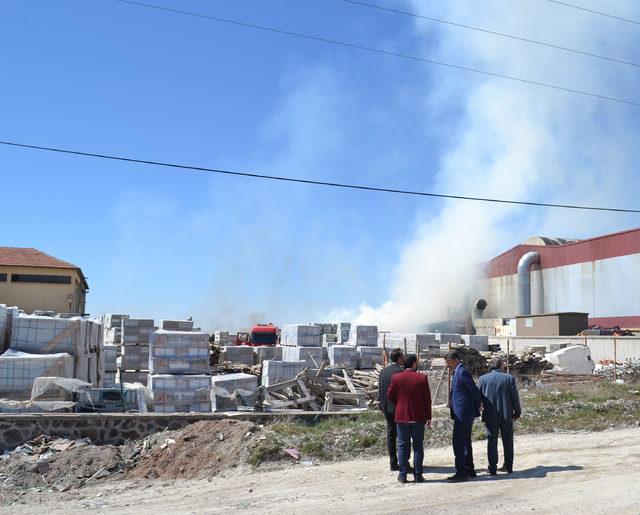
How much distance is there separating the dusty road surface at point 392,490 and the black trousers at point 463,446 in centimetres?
21

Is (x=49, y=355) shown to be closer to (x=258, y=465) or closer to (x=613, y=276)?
(x=258, y=465)

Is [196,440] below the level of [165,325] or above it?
below

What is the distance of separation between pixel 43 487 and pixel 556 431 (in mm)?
9374

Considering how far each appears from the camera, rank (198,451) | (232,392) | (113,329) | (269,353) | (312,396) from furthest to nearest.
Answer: (113,329), (269,353), (312,396), (232,392), (198,451)

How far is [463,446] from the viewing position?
8.66 meters

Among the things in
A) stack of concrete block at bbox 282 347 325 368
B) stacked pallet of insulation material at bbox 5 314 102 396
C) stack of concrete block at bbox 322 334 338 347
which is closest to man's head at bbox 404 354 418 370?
stacked pallet of insulation material at bbox 5 314 102 396

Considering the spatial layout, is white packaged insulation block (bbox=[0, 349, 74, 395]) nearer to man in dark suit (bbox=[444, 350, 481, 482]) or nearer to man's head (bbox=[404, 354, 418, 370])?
man's head (bbox=[404, 354, 418, 370])

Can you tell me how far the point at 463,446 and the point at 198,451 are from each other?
4.50m

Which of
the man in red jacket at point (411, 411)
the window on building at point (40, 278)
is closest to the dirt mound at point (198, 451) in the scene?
the man in red jacket at point (411, 411)

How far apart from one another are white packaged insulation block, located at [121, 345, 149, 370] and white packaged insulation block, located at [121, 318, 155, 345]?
192mm

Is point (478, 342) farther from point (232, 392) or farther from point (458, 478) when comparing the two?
point (458, 478)

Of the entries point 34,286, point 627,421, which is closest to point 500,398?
point 627,421

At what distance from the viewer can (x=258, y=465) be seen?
10.1 m

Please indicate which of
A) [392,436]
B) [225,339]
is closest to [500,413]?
[392,436]
